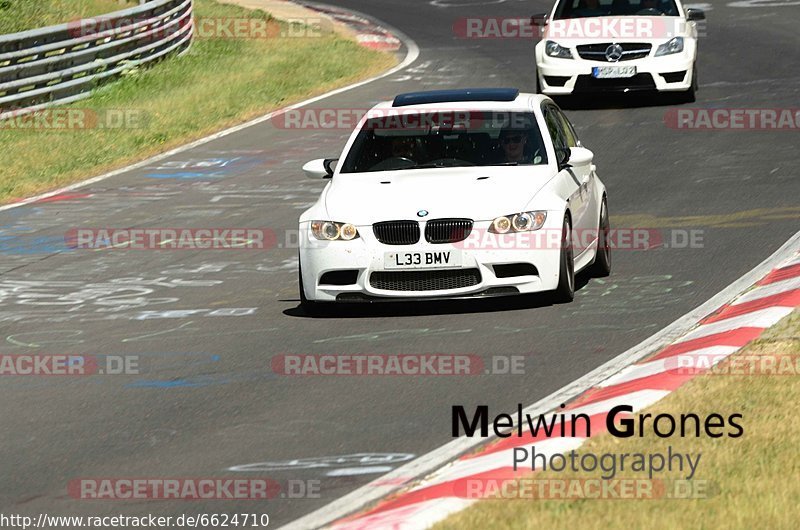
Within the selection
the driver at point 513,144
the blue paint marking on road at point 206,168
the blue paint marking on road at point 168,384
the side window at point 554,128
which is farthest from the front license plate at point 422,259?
the blue paint marking on road at point 206,168

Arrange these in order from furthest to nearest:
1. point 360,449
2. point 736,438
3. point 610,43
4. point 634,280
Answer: point 610,43, point 634,280, point 360,449, point 736,438

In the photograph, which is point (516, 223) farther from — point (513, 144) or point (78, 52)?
point (78, 52)

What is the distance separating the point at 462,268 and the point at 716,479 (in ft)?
16.1

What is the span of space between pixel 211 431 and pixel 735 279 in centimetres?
541

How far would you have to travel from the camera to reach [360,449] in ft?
27.1

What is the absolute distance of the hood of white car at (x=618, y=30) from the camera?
76.3 ft

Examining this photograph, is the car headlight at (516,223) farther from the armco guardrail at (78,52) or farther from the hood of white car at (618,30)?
the armco guardrail at (78,52)

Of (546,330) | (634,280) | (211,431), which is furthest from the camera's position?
(634,280)

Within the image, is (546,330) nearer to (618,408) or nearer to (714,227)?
(618,408)

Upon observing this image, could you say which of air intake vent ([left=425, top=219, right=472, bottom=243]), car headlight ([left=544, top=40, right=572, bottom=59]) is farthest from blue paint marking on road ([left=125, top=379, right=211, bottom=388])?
car headlight ([left=544, top=40, right=572, bottom=59])

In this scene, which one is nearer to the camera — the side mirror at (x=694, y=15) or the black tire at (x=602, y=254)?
the black tire at (x=602, y=254)

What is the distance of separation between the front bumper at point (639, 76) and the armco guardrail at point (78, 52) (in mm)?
7313

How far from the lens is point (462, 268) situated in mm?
11773

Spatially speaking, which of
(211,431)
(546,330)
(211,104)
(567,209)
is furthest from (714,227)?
(211,104)
